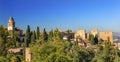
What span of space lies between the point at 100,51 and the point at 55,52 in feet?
42.9

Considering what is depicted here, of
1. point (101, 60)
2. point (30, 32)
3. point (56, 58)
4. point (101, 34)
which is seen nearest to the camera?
point (56, 58)

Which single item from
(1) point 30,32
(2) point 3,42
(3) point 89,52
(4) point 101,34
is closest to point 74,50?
(3) point 89,52

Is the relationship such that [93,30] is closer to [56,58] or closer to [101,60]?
[101,60]

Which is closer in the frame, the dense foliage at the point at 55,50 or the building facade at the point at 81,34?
the dense foliage at the point at 55,50

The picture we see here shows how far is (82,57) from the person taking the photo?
25.6 m

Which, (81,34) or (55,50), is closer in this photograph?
(55,50)

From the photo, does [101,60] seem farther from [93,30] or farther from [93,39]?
[93,30]

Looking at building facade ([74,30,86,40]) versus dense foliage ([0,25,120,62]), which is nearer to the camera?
dense foliage ([0,25,120,62])

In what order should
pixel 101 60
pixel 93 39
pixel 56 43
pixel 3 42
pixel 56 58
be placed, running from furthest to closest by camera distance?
pixel 93 39, pixel 101 60, pixel 3 42, pixel 56 43, pixel 56 58

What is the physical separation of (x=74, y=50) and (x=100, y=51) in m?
3.20

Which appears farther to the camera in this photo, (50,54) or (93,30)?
(93,30)

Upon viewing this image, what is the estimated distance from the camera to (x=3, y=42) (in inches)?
876

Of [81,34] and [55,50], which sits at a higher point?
[81,34]

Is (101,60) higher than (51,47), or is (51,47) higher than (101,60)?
(51,47)
